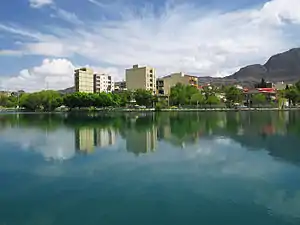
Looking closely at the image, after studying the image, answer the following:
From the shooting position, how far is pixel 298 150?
14211 millimetres

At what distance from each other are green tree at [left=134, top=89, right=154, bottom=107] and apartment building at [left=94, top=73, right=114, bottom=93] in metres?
32.8

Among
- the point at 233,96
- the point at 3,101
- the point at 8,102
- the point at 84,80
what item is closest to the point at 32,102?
the point at 84,80

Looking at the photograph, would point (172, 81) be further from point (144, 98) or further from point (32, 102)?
point (32, 102)

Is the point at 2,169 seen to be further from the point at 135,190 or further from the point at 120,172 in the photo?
the point at 135,190

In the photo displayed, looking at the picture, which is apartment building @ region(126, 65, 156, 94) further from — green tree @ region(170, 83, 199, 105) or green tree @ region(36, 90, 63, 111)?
green tree @ region(36, 90, 63, 111)

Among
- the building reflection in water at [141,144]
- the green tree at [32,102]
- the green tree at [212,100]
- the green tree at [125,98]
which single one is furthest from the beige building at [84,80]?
the building reflection in water at [141,144]

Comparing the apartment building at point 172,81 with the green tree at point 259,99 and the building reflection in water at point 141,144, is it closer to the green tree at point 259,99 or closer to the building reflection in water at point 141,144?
the green tree at point 259,99

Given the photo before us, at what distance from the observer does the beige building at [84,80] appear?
91.4m

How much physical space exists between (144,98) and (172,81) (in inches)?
836

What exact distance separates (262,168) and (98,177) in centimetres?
536

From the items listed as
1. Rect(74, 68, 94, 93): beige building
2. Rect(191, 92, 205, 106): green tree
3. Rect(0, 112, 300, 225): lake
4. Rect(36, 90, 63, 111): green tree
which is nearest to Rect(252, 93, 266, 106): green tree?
Rect(191, 92, 205, 106): green tree

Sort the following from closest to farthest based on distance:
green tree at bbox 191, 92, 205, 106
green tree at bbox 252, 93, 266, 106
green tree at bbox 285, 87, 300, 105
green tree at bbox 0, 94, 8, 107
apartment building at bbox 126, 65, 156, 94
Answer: green tree at bbox 285, 87, 300, 105
green tree at bbox 191, 92, 205, 106
green tree at bbox 252, 93, 266, 106
apartment building at bbox 126, 65, 156, 94
green tree at bbox 0, 94, 8, 107

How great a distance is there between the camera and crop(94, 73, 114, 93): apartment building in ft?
323

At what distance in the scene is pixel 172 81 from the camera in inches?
3290
